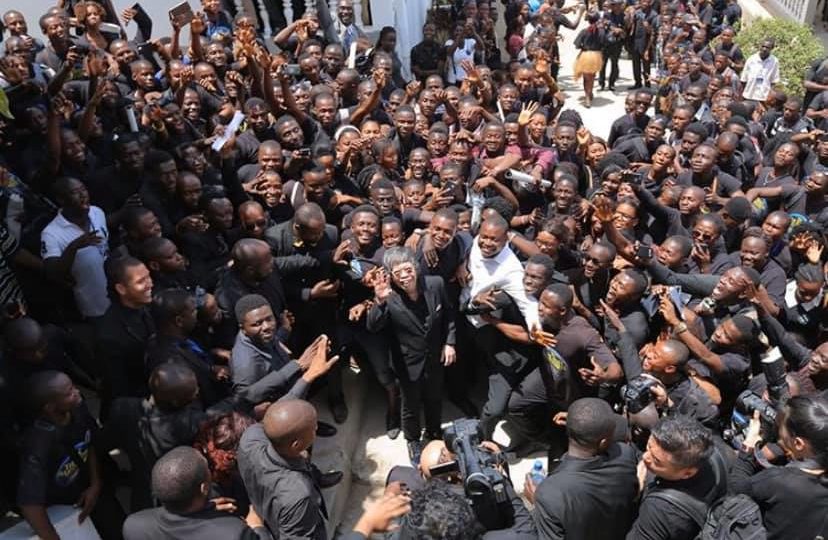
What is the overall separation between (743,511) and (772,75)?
30.2 feet

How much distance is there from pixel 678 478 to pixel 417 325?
1953 millimetres

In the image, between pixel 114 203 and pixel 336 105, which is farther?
pixel 336 105

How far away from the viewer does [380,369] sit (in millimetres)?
4699

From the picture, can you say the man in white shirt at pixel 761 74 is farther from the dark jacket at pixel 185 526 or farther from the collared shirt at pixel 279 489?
the dark jacket at pixel 185 526

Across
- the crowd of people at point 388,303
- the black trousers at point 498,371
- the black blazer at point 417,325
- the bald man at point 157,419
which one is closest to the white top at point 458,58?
the crowd of people at point 388,303

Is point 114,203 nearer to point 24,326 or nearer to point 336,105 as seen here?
point 24,326

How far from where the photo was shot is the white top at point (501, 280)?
13.6ft

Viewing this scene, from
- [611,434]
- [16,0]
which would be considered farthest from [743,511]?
[16,0]

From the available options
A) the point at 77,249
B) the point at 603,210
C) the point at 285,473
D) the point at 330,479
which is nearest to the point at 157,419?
the point at 285,473

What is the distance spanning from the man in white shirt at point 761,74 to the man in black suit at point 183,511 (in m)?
10.1

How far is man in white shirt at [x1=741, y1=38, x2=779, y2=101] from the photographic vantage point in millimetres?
9656

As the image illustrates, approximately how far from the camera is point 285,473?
283 cm

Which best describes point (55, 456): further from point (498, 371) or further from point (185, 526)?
point (498, 371)

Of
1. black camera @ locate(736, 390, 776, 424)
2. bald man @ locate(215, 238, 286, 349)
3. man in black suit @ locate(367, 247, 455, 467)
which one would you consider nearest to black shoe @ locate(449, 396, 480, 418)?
man in black suit @ locate(367, 247, 455, 467)
